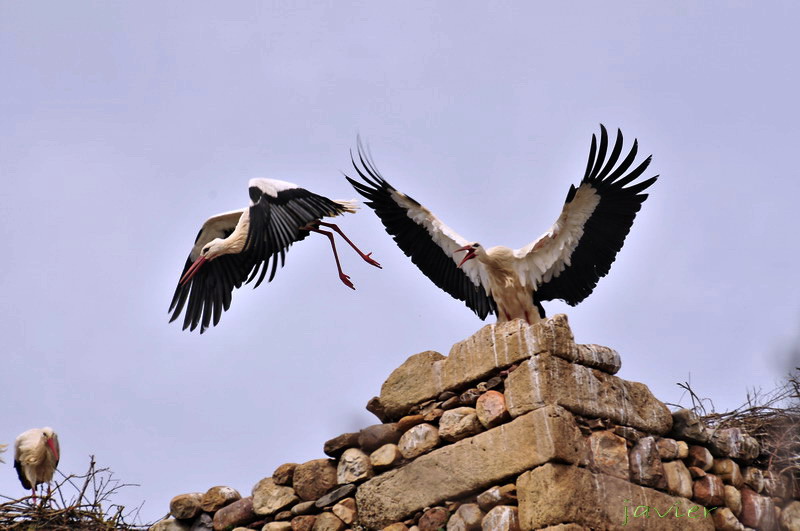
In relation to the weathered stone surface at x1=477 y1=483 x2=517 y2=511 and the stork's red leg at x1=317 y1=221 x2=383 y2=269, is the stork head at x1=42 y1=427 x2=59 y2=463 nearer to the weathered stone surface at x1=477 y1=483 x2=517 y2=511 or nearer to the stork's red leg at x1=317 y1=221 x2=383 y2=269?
the stork's red leg at x1=317 y1=221 x2=383 y2=269

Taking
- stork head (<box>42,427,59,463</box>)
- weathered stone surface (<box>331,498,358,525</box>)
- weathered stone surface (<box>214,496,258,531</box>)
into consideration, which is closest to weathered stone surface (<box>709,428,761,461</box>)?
weathered stone surface (<box>331,498,358,525</box>)

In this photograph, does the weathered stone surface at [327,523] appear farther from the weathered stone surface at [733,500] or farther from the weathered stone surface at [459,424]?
the weathered stone surface at [733,500]

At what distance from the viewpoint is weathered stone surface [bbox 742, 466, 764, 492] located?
250 inches

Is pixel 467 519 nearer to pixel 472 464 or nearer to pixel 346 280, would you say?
pixel 472 464

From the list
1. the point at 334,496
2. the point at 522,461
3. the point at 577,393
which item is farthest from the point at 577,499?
the point at 334,496

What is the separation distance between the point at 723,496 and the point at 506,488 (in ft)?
4.82

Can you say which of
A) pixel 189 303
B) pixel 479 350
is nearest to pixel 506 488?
pixel 479 350

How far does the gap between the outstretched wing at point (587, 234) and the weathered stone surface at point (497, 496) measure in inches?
81.6

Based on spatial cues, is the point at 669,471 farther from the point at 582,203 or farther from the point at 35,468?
the point at 35,468

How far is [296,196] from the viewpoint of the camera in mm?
8172

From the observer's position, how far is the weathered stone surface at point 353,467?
6133 millimetres

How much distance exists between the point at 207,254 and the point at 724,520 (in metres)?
4.46

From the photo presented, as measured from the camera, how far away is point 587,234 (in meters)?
7.08

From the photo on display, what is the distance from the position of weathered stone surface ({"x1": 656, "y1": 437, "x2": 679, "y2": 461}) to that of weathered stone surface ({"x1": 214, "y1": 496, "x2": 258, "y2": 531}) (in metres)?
2.40
